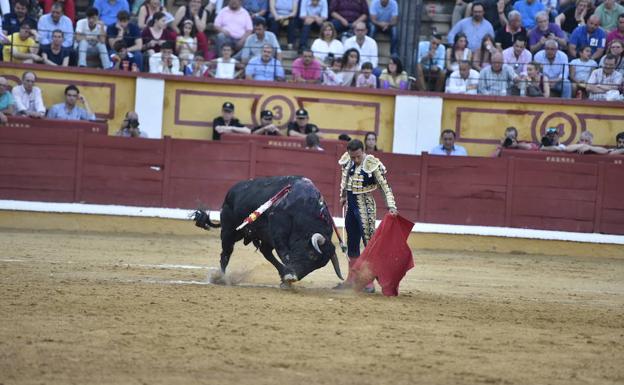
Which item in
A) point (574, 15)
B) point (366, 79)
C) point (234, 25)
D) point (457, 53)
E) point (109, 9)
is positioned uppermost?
point (574, 15)

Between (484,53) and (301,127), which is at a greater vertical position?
(484,53)

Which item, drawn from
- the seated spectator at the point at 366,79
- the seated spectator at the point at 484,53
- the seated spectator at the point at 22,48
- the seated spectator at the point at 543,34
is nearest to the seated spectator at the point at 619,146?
the seated spectator at the point at 543,34

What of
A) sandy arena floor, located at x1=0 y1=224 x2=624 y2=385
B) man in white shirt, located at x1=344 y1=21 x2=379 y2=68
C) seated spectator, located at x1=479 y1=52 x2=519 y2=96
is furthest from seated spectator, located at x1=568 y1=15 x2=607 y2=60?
sandy arena floor, located at x1=0 y1=224 x2=624 y2=385

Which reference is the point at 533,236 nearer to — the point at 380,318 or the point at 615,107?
the point at 615,107

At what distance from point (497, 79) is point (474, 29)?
90 centimetres

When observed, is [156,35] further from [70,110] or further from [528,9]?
[528,9]

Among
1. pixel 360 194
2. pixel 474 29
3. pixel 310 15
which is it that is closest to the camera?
pixel 360 194

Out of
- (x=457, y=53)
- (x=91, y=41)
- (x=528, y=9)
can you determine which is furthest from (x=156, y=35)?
(x=528, y=9)

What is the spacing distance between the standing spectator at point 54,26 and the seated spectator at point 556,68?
647cm

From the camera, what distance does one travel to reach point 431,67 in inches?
605

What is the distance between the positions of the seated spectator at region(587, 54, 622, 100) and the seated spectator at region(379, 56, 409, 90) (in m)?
2.56

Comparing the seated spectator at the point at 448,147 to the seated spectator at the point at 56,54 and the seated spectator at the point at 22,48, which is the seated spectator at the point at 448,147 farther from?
the seated spectator at the point at 22,48

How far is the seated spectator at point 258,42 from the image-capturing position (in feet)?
50.2

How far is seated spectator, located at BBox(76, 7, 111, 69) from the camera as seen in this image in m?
15.2
